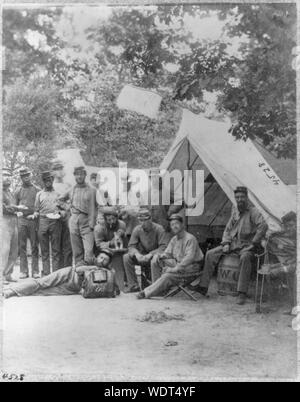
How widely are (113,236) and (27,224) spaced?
94 centimetres

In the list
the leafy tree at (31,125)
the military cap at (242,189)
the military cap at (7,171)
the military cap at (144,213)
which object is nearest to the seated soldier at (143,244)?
the military cap at (144,213)

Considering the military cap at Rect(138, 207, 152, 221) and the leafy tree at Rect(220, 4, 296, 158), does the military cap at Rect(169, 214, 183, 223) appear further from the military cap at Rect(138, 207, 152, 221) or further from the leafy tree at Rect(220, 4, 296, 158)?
the leafy tree at Rect(220, 4, 296, 158)

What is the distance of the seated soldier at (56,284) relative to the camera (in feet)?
19.1

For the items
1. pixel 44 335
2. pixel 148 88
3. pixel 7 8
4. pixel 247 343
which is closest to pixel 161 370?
pixel 247 343

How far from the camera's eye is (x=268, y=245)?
5.70m

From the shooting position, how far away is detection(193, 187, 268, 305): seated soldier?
18.9 ft

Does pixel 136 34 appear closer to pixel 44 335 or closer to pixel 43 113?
pixel 43 113

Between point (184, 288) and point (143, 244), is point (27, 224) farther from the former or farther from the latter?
point (184, 288)

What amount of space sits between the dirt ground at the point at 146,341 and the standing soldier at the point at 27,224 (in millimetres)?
383

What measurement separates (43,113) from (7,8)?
110 cm

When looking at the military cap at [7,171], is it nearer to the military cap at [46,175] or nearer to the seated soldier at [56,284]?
the military cap at [46,175]

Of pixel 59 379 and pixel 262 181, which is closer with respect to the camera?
pixel 59 379

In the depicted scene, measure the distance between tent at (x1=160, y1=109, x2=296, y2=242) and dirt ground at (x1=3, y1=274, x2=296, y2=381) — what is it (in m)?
0.88

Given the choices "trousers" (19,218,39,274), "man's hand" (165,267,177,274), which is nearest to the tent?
"man's hand" (165,267,177,274)
